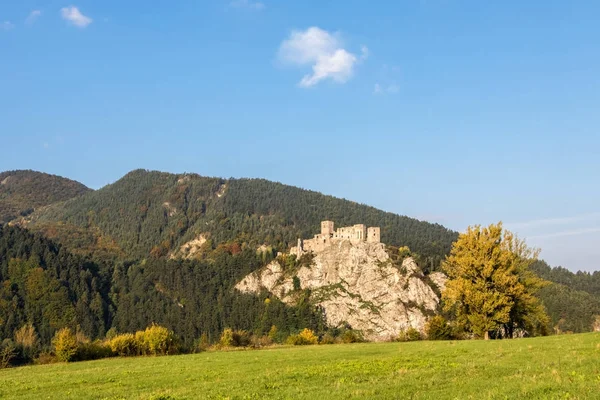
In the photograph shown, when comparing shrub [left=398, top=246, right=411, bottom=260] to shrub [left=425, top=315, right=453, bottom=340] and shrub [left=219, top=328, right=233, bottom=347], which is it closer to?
shrub [left=425, top=315, right=453, bottom=340]

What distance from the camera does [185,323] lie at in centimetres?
19662

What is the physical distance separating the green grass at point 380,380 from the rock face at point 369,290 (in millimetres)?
140610

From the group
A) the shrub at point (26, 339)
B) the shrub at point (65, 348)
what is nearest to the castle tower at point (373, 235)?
the shrub at point (26, 339)

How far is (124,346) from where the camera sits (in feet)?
183

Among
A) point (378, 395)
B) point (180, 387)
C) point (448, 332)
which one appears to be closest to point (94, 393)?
point (180, 387)

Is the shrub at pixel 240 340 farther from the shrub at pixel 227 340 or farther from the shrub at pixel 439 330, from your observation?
the shrub at pixel 439 330

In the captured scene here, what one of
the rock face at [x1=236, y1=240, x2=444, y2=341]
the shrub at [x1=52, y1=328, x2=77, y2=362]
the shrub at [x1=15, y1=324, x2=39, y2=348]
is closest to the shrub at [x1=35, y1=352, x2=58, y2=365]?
the shrub at [x1=52, y1=328, x2=77, y2=362]

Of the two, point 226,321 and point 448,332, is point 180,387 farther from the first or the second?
point 226,321

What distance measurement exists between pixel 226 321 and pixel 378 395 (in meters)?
185

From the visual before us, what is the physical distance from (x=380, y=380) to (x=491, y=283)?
33474 mm

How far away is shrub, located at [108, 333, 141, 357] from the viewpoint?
182ft

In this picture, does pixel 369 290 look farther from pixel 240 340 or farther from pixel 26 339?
pixel 240 340

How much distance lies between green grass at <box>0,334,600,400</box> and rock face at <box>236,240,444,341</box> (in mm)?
140610

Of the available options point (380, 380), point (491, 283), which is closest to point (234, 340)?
point (491, 283)
